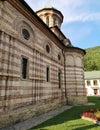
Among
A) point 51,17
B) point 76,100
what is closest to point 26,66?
point 76,100

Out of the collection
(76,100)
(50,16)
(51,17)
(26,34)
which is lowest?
(76,100)

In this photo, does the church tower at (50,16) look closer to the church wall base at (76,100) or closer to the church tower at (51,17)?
the church tower at (51,17)

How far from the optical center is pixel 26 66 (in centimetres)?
1073

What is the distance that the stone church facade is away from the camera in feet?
28.0

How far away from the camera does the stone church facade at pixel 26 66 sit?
8523 mm

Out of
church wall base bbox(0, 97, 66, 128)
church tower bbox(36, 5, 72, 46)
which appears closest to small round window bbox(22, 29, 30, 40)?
church wall base bbox(0, 97, 66, 128)

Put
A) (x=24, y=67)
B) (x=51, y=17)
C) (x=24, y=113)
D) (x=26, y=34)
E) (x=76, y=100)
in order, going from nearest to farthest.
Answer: (x=24, y=113) < (x=24, y=67) < (x=26, y=34) < (x=76, y=100) < (x=51, y=17)

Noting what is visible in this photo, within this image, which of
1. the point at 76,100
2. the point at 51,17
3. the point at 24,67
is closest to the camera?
the point at 24,67

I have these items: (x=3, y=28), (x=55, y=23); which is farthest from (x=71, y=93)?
(x=3, y=28)

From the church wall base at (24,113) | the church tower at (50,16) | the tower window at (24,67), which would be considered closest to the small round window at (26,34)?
the tower window at (24,67)

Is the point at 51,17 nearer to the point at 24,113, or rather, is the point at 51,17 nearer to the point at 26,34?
the point at 26,34

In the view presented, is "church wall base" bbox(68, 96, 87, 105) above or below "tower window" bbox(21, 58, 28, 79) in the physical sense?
below

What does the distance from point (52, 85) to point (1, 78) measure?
718 cm

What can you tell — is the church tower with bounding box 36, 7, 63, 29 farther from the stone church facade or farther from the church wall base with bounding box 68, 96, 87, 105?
the church wall base with bounding box 68, 96, 87, 105
